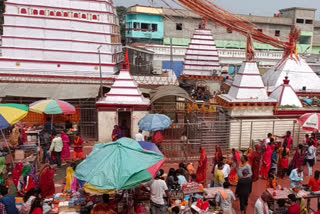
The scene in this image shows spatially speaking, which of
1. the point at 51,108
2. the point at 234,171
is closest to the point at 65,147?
the point at 51,108

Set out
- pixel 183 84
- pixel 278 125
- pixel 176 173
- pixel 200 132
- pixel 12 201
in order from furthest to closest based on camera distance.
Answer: pixel 183 84 < pixel 278 125 < pixel 200 132 < pixel 176 173 < pixel 12 201

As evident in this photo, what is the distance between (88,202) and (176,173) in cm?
257

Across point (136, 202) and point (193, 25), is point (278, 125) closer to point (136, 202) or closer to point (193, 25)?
point (136, 202)

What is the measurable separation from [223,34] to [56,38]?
27.8 meters

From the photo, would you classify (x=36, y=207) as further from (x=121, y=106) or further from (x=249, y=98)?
(x=249, y=98)

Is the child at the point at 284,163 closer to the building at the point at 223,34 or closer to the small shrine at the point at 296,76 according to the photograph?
the small shrine at the point at 296,76

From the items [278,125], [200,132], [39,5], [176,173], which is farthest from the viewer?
[39,5]

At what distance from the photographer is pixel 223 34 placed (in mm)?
40438

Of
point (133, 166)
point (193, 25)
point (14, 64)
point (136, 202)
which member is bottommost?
point (136, 202)

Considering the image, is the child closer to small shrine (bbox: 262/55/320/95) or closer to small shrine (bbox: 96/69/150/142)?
small shrine (bbox: 96/69/150/142)

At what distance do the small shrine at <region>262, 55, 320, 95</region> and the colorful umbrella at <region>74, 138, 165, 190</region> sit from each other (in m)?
16.0

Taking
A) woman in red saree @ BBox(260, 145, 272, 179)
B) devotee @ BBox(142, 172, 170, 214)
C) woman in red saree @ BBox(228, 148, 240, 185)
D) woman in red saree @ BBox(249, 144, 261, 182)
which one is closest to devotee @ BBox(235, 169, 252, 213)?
woman in red saree @ BBox(228, 148, 240, 185)

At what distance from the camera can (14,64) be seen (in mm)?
17516

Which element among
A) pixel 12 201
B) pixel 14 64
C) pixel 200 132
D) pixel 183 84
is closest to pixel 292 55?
pixel 183 84
